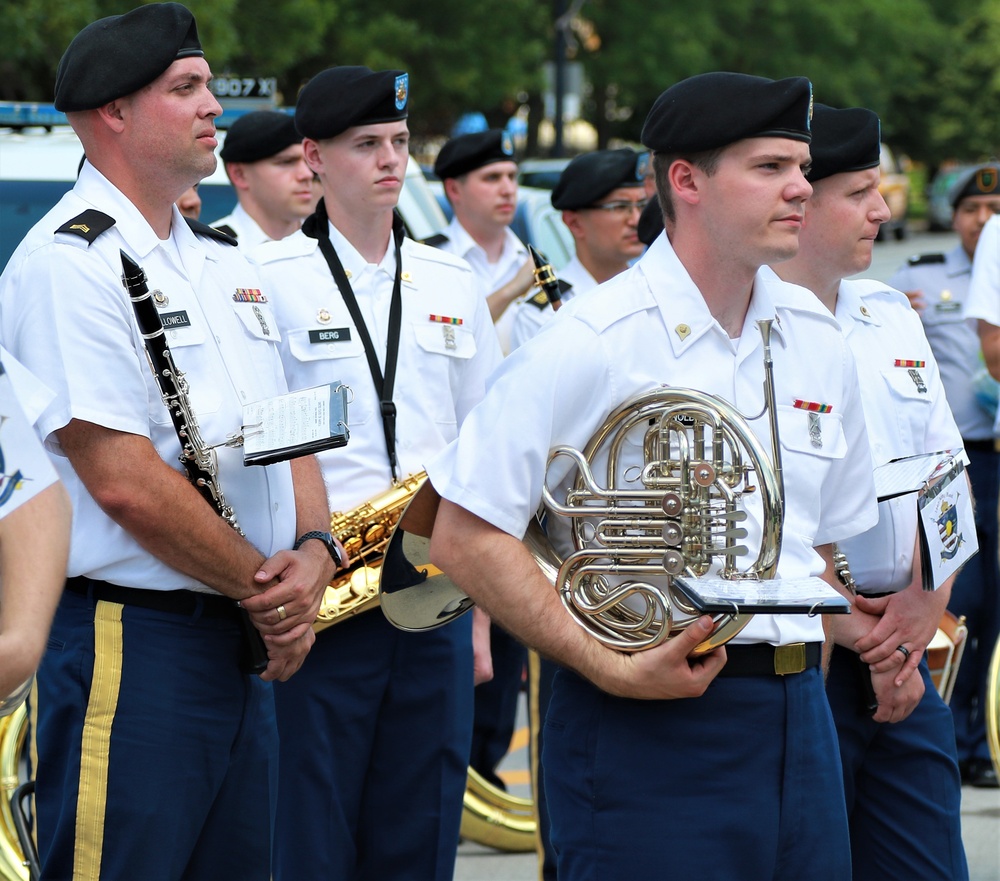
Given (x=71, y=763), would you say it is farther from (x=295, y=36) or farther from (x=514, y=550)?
(x=295, y=36)

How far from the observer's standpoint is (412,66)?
23938mm

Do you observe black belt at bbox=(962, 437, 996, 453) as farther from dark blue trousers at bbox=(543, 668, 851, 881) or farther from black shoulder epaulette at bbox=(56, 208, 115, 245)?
black shoulder epaulette at bbox=(56, 208, 115, 245)

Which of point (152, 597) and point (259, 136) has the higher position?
point (259, 136)

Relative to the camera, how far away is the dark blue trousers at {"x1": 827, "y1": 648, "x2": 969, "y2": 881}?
3.57 metres

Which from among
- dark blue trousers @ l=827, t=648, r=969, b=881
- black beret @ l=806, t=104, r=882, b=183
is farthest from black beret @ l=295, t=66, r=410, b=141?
dark blue trousers @ l=827, t=648, r=969, b=881

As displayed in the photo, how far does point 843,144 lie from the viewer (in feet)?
12.4

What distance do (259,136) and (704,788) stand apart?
4099mm

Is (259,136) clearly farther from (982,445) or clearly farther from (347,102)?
(982,445)

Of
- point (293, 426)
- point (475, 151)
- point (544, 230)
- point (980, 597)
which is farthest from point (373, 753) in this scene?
point (544, 230)

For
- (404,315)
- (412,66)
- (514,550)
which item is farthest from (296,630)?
(412,66)

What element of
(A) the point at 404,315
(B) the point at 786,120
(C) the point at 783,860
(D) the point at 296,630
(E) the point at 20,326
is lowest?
(C) the point at 783,860

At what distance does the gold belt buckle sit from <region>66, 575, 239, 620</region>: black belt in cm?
114

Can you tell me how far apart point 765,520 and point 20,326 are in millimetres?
1503

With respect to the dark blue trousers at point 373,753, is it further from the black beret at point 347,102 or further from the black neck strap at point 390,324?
the black beret at point 347,102
